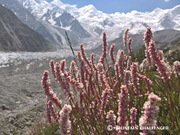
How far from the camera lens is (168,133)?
2857mm

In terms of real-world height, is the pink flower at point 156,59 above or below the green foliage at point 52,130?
above

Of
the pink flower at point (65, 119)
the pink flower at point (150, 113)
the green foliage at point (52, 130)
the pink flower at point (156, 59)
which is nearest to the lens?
the pink flower at point (150, 113)

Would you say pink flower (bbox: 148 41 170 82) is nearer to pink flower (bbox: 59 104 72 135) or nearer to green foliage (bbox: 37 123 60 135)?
pink flower (bbox: 59 104 72 135)

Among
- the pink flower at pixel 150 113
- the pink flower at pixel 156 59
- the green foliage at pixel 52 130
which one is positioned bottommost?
the green foliage at pixel 52 130

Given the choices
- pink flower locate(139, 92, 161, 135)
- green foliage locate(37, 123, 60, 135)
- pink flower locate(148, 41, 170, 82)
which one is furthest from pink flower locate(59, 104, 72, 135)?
green foliage locate(37, 123, 60, 135)

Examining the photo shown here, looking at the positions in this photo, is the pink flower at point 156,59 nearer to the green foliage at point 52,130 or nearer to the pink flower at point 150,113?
the pink flower at point 150,113

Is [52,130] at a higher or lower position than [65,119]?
lower

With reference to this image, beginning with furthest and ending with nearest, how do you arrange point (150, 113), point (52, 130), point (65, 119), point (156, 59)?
point (52, 130)
point (156, 59)
point (65, 119)
point (150, 113)

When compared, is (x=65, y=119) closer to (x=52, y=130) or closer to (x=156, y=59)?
(x=156, y=59)

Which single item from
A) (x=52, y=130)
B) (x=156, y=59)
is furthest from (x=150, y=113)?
(x=52, y=130)

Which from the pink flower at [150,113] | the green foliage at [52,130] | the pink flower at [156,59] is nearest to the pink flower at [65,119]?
the pink flower at [150,113]

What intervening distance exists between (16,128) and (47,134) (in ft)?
19.0

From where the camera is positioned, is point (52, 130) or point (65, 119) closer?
point (65, 119)

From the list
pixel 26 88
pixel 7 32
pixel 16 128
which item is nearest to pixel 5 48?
pixel 7 32
